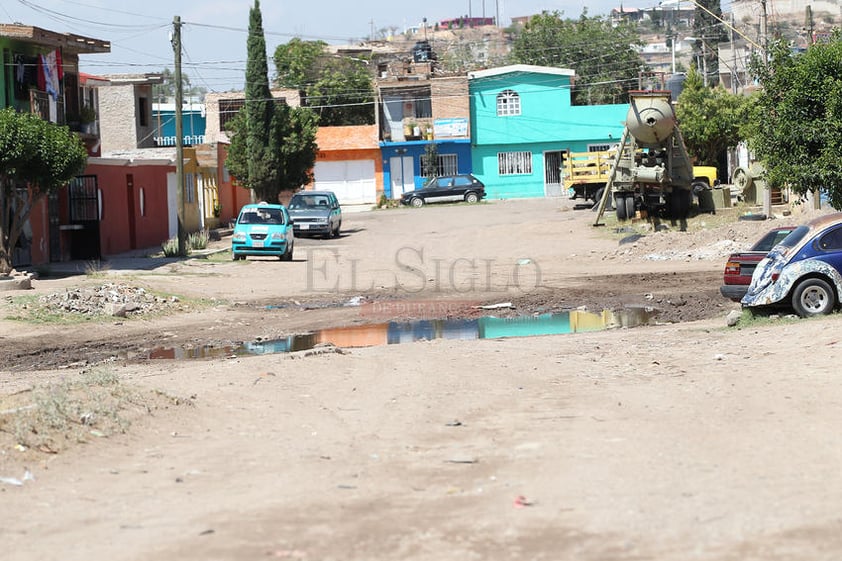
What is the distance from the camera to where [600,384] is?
12539 mm

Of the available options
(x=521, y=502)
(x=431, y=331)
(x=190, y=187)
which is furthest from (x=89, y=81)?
(x=521, y=502)

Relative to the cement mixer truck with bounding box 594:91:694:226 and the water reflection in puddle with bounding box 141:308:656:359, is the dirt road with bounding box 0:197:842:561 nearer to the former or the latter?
the water reflection in puddle with bounding box 141:308:656:359

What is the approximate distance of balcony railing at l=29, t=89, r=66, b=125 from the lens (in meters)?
31.1

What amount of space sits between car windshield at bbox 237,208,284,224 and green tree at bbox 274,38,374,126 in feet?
126

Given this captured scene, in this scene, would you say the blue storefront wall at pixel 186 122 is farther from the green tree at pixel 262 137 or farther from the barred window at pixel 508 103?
the green tree at pixel 262 137

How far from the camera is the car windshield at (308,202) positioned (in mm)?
44531

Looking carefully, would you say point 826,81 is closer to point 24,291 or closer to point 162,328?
point 162,328

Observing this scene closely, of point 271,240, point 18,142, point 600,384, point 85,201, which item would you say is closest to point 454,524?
point 600,384

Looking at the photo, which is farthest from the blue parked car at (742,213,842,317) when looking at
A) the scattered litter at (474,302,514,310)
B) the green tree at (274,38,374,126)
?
the green tree at (274,38,374,126)

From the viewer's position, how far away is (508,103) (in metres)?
68.6

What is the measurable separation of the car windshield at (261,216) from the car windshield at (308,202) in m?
10.5

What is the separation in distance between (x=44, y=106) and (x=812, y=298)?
76.2 ft

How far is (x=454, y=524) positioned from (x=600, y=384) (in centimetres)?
577

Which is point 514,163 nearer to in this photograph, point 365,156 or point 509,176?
point 509,176
